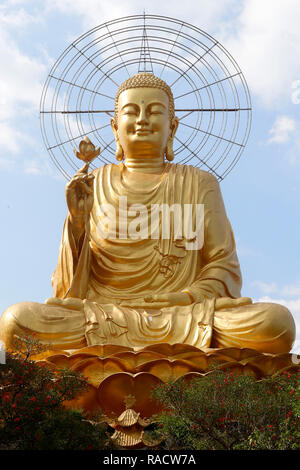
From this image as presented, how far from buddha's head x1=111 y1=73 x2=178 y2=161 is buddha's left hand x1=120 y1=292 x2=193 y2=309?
1778 mm

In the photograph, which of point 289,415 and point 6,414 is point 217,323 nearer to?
point 289,415

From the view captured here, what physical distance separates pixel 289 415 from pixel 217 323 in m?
Answer: 2.06

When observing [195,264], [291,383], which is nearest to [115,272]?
[195,264]

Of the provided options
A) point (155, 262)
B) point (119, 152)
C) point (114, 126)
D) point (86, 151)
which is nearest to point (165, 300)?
point (155, 262)

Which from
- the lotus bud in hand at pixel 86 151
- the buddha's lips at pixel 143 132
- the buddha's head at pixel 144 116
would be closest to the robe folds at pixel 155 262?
the buddha's head at pixel 144 116

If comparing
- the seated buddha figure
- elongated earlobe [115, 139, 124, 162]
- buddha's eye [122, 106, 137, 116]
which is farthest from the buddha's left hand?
buddha's eye [122, 106, 137, 116]

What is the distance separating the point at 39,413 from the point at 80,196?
3.04 metres

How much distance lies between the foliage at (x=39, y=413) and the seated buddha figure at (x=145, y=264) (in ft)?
4.70

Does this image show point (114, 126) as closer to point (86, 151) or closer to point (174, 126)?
point (174, 126)

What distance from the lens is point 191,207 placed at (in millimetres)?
8117

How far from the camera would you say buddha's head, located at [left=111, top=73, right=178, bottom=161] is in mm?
8430

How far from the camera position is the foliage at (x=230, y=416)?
4754 millimetres

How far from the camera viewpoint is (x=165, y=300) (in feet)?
24.1
